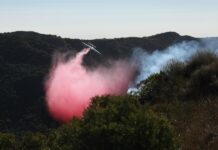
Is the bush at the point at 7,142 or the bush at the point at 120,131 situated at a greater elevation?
the bush at the point at 120,131

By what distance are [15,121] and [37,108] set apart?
9.42 metres

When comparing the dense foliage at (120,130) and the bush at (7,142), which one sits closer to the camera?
the dense foliage at (120,130)

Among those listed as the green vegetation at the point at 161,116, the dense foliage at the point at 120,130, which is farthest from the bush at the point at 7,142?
the dense foliage at the point at 120,130

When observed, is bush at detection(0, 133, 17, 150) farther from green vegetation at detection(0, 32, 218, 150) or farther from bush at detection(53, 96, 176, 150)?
bush at detection(53, 96, 176, 150)

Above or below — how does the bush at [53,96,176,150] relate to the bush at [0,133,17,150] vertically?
above

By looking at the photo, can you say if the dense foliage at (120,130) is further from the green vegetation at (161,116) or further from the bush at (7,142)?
the bush at (7,142)

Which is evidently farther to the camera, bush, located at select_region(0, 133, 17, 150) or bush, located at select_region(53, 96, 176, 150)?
bush, located at select_region(0, 133, 17, 150)

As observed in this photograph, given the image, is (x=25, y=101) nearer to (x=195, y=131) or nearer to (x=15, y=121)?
(x=15, y=121)

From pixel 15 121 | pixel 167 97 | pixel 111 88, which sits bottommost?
pixel 15 121

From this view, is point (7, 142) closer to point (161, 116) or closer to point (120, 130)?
point (161, 116)

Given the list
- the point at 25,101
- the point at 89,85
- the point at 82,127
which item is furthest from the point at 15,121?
the point at 82,127

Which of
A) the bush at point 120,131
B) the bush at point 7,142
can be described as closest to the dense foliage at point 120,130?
the bush at point 120,131

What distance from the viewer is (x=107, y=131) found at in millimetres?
11023

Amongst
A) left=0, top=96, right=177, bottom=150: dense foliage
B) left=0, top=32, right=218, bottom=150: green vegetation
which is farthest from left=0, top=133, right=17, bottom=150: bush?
left=0, top=96, right=177, bottom=150: dense foliage
